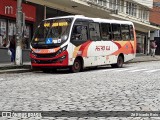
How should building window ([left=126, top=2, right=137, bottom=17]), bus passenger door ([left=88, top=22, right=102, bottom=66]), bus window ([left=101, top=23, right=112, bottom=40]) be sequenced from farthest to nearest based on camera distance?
building window ([left=126, top=2, right=137, bottom=17])
bus window ([left=101, top=23, right=112, bottom=40])
bus passenger door ([left=88, top=22, right=102, bottom=66])

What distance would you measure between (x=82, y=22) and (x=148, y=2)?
3028cm

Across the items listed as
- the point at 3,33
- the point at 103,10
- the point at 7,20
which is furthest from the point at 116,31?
the point at 103,10

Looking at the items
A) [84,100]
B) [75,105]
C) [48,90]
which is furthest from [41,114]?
[48,90]

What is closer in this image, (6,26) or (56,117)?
(56,117)

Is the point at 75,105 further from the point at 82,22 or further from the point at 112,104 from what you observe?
the point at 82,22

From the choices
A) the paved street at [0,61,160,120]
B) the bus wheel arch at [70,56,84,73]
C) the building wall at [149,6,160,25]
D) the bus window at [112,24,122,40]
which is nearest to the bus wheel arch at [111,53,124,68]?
the bus window at [112,24,122,40]

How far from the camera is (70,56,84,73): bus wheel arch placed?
1776 centimetres

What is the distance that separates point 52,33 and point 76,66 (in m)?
2.12

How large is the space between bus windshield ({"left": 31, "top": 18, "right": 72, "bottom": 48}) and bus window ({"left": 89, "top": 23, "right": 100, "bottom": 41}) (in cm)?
196

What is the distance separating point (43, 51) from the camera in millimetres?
17250

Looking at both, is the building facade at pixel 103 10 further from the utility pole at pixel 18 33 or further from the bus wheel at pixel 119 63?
the bus wheel at pixel 119 63

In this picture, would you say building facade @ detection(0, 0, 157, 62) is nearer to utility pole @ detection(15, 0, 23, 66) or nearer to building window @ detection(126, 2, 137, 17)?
building window @ detection(126, 2, 137, 17)

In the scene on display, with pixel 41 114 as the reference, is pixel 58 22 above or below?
above

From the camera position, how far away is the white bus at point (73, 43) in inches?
674
